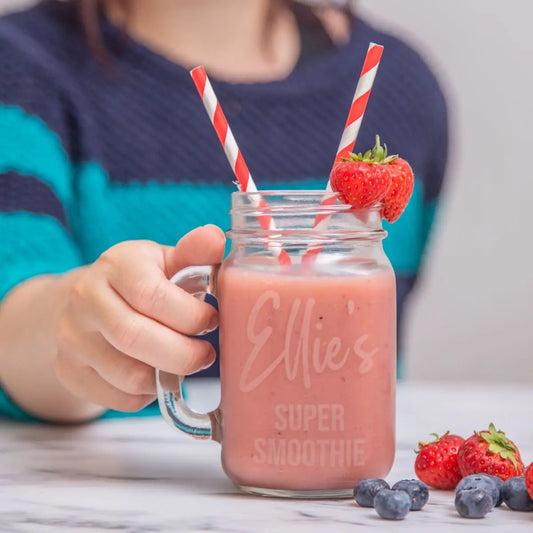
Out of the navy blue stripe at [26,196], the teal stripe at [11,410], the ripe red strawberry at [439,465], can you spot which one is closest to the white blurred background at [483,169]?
the navy blue stripe at [26,196]

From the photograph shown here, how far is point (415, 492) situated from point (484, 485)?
5cm

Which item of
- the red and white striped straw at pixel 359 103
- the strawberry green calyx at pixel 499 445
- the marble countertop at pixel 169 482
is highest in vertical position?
the red and white striped straw at pixel 359 103

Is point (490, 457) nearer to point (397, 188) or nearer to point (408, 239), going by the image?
point (397, 188)

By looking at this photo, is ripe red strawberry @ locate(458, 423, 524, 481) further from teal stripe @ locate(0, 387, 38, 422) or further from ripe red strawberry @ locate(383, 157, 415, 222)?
teal stripe @ locate(0, 387, 38, 422)

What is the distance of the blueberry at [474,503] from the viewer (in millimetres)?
677

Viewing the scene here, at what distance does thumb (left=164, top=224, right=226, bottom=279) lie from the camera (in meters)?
0.79

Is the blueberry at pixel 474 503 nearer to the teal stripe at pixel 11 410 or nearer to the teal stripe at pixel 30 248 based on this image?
the teal stripe at pixel 11 410

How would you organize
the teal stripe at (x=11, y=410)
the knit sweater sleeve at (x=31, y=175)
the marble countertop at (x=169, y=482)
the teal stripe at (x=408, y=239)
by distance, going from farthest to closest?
the teal stripe at (x=408, y=239)
the knit sweater sleeve at (x=31, y=175)
the teal stripe at (x=11, y=410)
the marble countertop at (x=169, y=482)

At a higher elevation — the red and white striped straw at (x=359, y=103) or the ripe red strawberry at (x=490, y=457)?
the red and white striped straw at (x=359, y=103)

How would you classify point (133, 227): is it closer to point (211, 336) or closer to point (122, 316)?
point (211, 336)

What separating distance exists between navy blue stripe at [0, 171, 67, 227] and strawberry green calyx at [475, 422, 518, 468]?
0.75 metres

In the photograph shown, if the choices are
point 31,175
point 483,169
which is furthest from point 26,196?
point 483,169

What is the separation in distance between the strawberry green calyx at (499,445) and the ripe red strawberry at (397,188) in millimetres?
195

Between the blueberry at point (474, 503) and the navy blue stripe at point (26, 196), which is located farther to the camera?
the navy blue stripe at point (26, 196)
